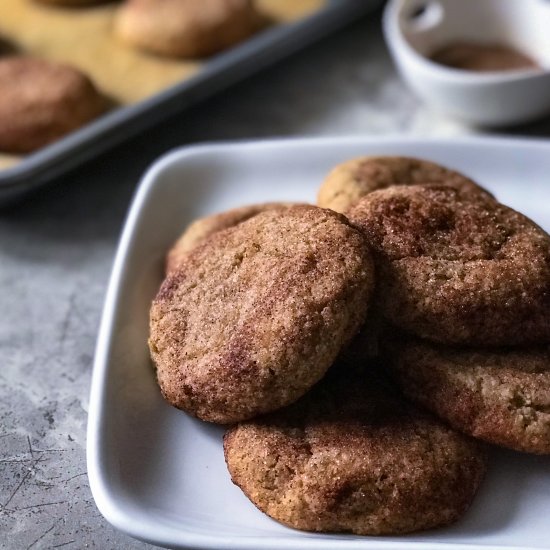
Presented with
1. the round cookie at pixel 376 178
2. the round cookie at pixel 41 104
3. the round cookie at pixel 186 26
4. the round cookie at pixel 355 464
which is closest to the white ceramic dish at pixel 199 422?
the round cookie at pixel 355 464

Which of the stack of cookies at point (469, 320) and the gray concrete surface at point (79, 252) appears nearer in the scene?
the stack of cookies at point (469, 320)

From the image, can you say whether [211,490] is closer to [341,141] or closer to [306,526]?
[306,526]

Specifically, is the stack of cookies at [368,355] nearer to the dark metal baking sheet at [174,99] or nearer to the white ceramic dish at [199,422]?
the white ceramic dish at [199,422]

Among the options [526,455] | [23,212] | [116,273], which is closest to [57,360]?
[116,273]

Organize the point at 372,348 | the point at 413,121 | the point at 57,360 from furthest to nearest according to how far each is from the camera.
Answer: the point at 413,121, the point at 57,360, the point at 372,348

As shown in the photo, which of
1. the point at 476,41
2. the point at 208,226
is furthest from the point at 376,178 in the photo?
the point at 476,41
